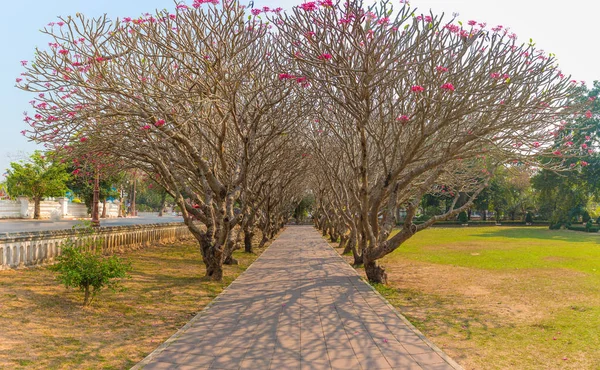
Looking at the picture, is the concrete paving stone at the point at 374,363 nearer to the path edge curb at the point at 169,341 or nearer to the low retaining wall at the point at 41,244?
the path edge curb at the point at 169,341

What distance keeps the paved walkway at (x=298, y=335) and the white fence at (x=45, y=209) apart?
34.9 metres

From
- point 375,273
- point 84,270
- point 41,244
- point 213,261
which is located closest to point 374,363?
point 84,270

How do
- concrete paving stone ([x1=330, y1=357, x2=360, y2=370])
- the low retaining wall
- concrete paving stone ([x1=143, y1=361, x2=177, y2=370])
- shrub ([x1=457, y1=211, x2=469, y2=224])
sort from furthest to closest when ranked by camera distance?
shrub ([x1=457, y1=211, x2=469, y2=224]) → the low retaining wall → concrete paving stone ([x1=330, y1=357, x2=360, y2=370]) → concrete paving stone ([x1=143, y1=361, x2=177, y2=370])

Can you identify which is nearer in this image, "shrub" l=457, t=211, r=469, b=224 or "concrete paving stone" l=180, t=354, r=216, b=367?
"concrete paving stone" l=180, t=354, r=216, b=367

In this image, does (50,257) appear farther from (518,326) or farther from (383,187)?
(518,326)

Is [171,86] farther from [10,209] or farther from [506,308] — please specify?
[10,209]

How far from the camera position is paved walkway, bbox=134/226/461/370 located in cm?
538

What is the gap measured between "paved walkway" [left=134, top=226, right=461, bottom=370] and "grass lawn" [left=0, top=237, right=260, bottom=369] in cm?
51

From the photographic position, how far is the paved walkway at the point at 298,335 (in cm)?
538

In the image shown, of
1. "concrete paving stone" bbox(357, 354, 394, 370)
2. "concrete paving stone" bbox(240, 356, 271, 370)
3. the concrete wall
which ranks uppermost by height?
the concrete wall

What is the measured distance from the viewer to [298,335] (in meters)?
6.64

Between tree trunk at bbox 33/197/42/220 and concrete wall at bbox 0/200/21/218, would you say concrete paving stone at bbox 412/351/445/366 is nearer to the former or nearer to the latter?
concrete wall at bbox 0/200/21/218

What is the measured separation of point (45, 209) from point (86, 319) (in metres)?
39.1

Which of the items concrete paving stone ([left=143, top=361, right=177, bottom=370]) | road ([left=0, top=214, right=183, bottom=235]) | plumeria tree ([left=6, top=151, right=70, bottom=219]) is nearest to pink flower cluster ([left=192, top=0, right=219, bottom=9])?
concrete paving stone ([left=143, top=361, right=177, bottom=370])
